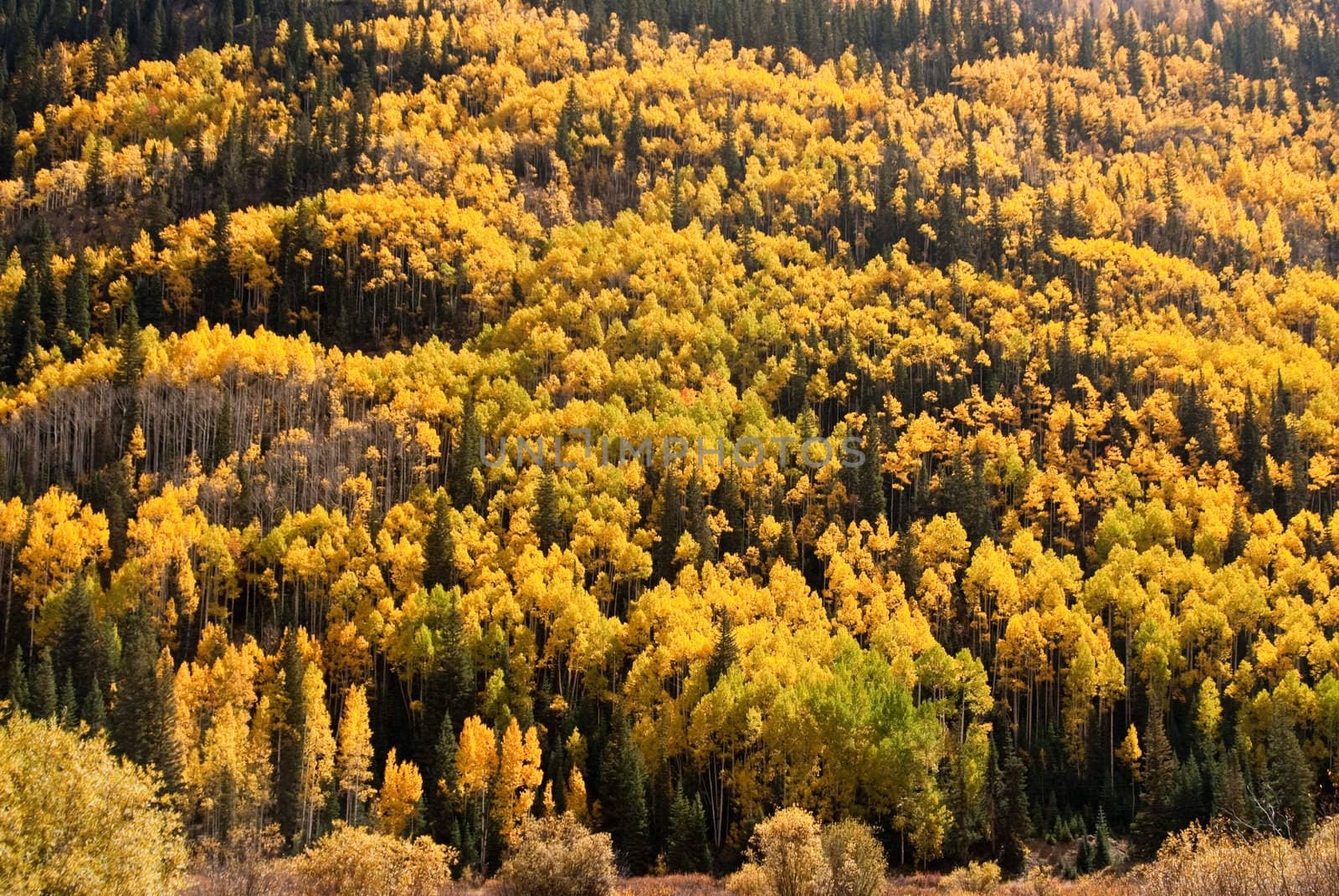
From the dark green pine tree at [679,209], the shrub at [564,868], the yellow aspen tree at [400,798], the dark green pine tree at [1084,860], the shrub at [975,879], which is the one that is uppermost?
the dark green pine tree at [679,209]

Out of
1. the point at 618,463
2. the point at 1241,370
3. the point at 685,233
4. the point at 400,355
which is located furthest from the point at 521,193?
the point at 1241,370

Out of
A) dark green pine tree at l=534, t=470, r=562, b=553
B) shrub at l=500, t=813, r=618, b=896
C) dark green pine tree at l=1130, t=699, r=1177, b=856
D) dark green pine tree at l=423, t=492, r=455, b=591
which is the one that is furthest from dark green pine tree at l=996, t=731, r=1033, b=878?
dark green pine tree at l=423, t=492, r=455, b=591

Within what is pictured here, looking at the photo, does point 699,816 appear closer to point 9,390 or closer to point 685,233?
point 9,390

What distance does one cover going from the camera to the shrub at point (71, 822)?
44.5m

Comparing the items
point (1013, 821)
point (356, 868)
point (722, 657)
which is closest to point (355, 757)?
point (722, 657)

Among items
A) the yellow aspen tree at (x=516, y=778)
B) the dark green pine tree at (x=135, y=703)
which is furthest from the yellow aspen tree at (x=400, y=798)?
the dark green pine tree at (x=135, y=703)

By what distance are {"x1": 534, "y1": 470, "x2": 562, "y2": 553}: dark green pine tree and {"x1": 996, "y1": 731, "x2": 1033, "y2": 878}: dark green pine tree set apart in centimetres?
4898

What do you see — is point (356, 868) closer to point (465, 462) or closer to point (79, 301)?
point (465, 462)

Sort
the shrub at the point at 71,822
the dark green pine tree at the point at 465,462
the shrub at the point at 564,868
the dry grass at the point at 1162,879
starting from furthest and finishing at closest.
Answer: the dark green pine tree at the point at 465,462 → the shrub at the point at 564,868 → the shrub at the point at 71,822 → the dry grass at the point at 1162,879

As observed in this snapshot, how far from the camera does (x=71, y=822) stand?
153 ft

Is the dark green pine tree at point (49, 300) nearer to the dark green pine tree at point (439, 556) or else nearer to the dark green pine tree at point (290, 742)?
the dark green pine tree at point (439, 556)

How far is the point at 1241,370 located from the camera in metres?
155

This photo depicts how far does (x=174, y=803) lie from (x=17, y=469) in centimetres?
5789

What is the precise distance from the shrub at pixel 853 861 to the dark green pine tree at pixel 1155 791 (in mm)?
26731
